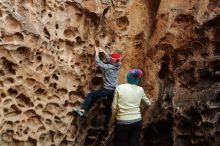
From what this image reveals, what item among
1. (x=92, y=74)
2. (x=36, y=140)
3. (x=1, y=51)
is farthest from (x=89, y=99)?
(x=1, y=51)

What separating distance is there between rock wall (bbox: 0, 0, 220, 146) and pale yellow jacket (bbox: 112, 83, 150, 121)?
0.63 meters

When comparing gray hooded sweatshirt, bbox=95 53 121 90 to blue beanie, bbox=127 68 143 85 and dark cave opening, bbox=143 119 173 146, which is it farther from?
dark cave opening, bbox=143 119 173 146

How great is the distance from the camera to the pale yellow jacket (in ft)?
17.6

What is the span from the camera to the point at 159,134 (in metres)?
6.39

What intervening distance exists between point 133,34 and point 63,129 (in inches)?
54.9

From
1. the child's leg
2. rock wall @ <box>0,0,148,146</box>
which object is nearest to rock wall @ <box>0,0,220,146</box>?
rock wall @ <box>0,0,148,146</box>

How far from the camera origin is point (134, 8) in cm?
625

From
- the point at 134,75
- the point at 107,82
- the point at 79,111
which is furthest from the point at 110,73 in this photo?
the point at 79,111

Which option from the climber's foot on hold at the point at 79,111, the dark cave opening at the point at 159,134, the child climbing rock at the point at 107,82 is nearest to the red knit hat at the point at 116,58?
the child climbing rock at the point at 107,82

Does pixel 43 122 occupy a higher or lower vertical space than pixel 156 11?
lower

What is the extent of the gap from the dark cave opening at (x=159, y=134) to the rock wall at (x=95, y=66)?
0.01m

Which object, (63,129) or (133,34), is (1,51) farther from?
(133,34)

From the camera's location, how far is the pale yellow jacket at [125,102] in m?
5.38

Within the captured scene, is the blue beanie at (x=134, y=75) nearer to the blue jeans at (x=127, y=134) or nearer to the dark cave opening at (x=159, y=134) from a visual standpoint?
the blue jeans at (x=127, y=134)
